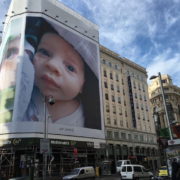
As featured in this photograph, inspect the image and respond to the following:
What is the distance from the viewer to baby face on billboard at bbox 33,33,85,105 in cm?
3841

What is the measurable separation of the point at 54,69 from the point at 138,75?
1384 inches

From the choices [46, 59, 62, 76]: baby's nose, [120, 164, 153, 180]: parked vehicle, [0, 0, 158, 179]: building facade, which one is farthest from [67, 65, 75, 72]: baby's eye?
[120, 164, 153, 180]: parked vehicle

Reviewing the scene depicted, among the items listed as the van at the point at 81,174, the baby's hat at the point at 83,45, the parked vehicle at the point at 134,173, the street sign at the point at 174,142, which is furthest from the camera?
the baby's hat at the point at 83,45

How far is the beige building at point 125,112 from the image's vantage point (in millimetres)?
51469

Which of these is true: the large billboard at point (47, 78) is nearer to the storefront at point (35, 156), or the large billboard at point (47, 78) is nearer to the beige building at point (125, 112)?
the storefront at point (35, 156)

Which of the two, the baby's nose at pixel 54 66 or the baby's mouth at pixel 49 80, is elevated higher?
the baby's nose at pixel 54 66

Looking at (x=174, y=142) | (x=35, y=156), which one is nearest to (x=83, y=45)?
Result: (x=35, y=156)

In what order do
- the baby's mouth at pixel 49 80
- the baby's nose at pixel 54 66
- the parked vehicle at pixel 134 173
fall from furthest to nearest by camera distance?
1. the baby's nose at pixel 54 66
2. the baby's mouth at pixel 49 80
3. the parked vehicle at pixel 134 173

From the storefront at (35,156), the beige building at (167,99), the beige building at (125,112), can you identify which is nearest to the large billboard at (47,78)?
the storefront at (35,156)

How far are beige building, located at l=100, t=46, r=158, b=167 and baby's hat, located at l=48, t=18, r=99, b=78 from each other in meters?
6.91

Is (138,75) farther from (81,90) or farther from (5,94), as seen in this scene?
(5,94)

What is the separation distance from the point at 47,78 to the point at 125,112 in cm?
2574

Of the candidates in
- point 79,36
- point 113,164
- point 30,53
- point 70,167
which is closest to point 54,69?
point 30,53

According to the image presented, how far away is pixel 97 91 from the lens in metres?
46.6
